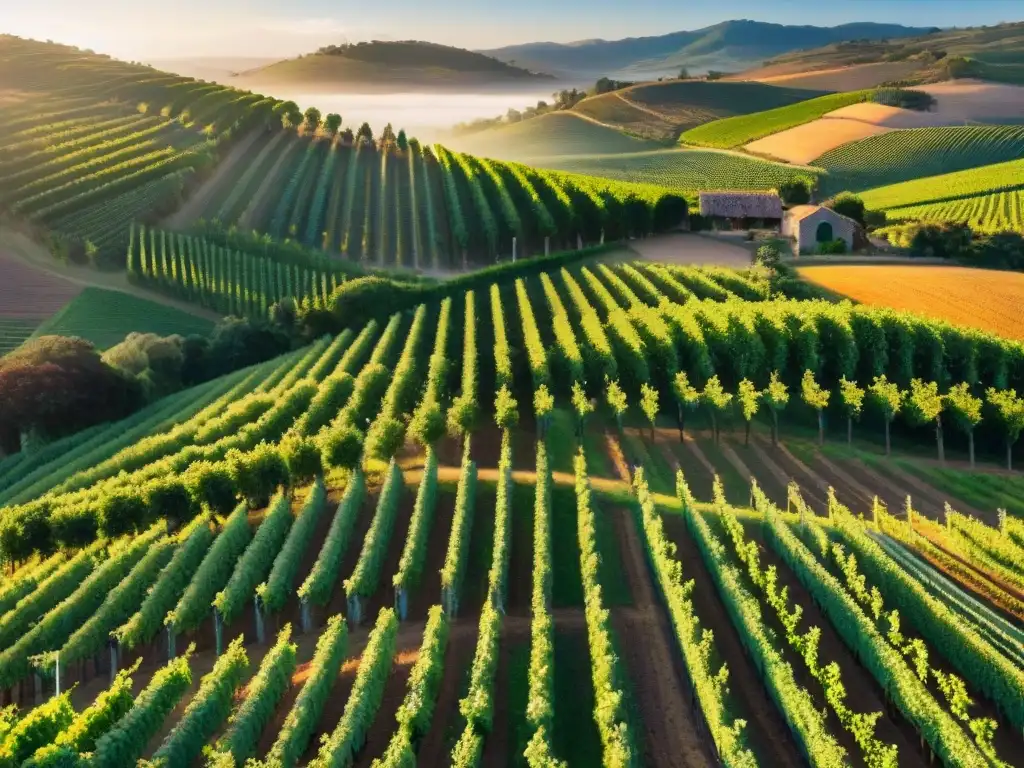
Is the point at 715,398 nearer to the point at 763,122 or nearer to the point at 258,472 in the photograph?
the point at 258,472

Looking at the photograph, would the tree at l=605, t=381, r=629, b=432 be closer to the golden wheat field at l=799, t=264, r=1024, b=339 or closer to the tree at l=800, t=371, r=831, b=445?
the tree at l=800, t=371, r=831, b=445

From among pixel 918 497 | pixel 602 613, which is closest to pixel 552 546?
pixel 602 613

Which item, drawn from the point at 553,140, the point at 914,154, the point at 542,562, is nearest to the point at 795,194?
the point at 914,154

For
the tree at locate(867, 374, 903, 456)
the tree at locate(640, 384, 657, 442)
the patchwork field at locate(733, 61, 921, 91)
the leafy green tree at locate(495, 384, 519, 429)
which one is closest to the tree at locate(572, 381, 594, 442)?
the tree at locate(640, 384, 657, 442)

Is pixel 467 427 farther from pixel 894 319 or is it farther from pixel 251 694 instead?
pixel 894 319

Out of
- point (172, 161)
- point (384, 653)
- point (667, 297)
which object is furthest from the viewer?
point (172, 161)
